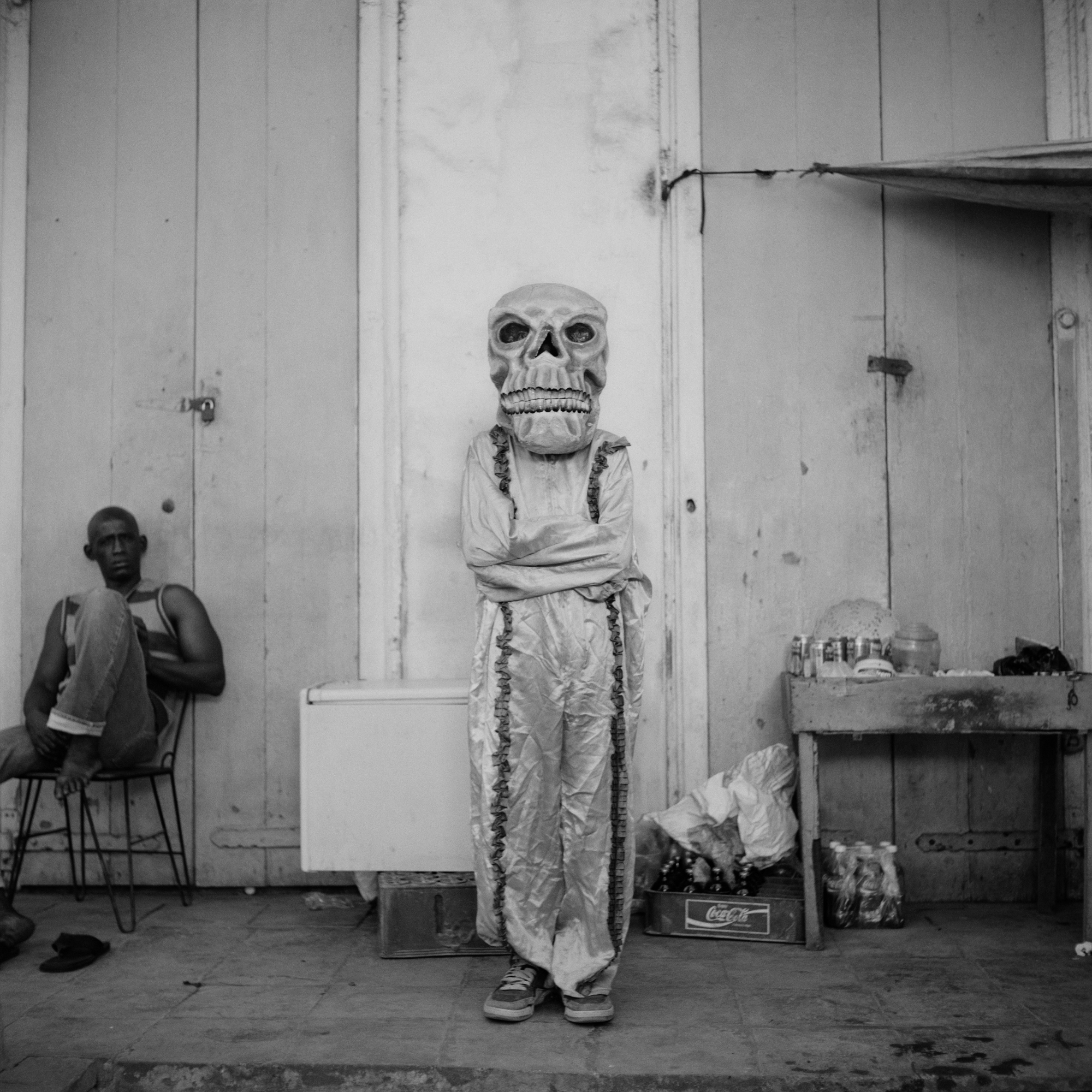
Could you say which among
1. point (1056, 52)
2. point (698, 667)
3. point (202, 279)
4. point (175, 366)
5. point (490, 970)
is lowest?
point (490, 970)

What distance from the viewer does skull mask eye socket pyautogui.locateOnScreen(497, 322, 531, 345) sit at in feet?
10.7

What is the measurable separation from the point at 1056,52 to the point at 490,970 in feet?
12.0

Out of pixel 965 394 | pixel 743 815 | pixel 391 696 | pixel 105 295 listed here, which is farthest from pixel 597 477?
pixel 105 295

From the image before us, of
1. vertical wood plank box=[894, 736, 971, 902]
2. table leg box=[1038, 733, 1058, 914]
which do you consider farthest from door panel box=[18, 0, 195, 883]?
table leg box=[1038, 733, 1058, 914]

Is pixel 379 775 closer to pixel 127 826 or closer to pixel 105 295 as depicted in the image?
pixel 127 826

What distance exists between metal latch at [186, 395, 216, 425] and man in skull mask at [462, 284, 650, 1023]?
1.54 metres

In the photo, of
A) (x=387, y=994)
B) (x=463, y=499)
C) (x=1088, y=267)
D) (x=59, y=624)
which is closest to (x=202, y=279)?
(x=59, y=624)

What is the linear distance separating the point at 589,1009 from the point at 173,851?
1904mm

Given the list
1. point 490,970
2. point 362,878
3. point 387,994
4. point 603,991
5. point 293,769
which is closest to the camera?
point 603,991

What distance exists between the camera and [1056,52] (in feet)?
14.1

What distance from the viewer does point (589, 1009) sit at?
2.96m

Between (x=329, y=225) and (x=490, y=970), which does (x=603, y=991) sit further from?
(x=329, y=225)

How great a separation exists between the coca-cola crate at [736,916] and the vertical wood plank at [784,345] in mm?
613

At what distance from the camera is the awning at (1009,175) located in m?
3.79
